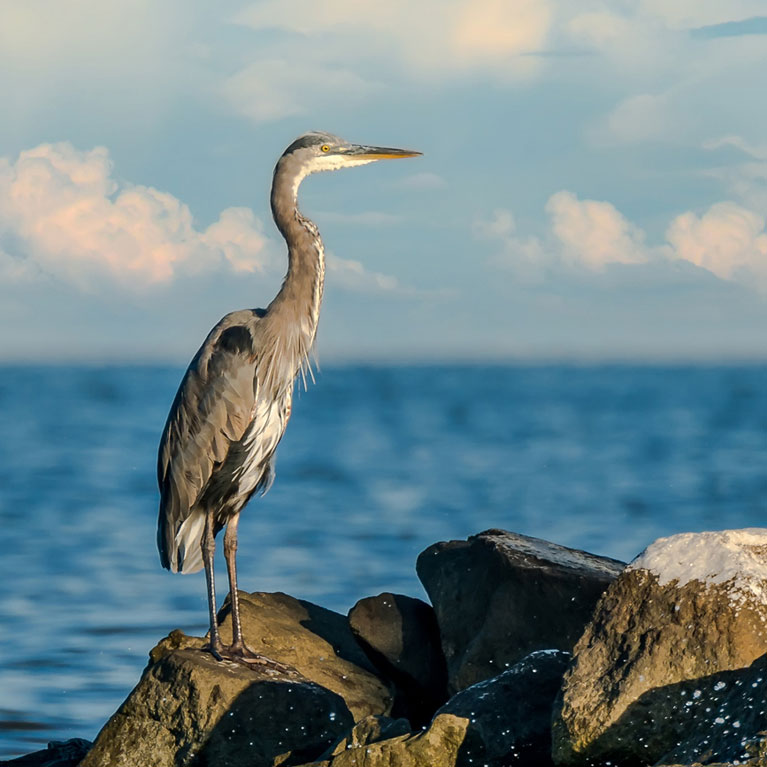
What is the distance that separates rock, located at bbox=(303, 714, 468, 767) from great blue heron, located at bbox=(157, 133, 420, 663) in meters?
2.26

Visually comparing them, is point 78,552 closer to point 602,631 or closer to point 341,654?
point 341,654

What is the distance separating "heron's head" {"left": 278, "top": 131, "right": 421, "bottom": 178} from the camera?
7.34 m

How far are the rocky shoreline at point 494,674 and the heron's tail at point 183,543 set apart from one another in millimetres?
497

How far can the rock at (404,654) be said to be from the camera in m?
6.62

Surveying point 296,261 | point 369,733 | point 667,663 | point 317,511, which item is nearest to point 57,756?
point 369,733

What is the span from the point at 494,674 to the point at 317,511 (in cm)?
1184

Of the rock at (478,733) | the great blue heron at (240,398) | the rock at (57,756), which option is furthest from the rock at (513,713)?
the rock at (57,756)

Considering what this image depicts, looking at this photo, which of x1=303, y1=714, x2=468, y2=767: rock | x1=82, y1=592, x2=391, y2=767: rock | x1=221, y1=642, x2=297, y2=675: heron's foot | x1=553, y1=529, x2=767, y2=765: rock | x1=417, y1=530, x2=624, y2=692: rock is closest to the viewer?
x1=553, y1=529, x2=767, y2=765: rock

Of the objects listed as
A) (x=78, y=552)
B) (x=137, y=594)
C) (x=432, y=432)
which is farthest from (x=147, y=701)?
(x=432, y=432)

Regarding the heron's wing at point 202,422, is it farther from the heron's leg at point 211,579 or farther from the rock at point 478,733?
the rock at point 478,733

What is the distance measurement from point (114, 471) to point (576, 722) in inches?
836

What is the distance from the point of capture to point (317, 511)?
703 inches

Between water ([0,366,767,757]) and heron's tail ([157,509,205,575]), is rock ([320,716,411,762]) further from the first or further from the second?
water ([0,366,767,757])

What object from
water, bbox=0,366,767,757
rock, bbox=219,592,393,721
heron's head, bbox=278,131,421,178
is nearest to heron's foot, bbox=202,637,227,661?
rock, bbox=219,592,393,721
